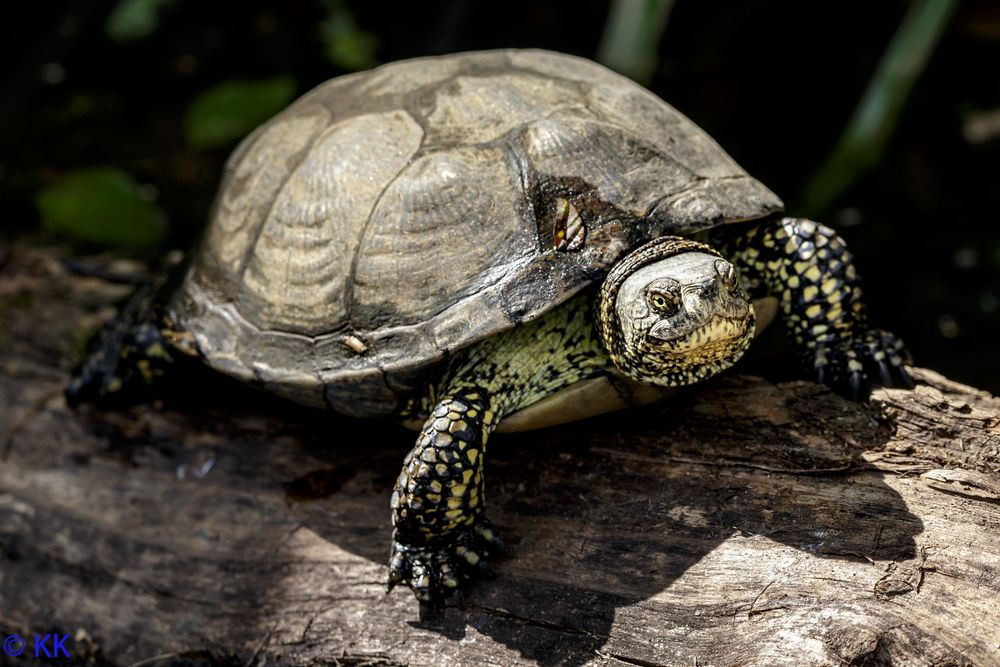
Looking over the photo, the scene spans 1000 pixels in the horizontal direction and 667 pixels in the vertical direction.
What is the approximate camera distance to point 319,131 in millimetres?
3846

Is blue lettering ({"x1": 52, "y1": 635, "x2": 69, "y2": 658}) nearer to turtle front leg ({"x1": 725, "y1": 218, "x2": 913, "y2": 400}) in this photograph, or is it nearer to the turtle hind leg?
the turtle hind leg

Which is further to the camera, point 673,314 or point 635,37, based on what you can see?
point 635,37

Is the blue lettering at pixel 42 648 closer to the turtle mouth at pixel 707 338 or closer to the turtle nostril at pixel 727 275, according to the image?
the turtle mouth at pixel 707 338

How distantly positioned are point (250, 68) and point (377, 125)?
525 cm

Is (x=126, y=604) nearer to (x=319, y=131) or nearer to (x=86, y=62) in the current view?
(x=319, y=131)

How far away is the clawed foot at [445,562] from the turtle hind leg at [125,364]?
5.42 ft

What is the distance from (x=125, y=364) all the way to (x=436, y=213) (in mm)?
1779

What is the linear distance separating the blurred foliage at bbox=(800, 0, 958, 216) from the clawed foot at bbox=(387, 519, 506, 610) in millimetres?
3772

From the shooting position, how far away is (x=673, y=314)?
2980 millimetres

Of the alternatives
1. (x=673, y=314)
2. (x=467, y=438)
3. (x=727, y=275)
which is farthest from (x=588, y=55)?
(x=467, y=438)

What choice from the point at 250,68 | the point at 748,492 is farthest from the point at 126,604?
the point at 250,68

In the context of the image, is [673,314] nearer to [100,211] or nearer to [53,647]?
[53,647]

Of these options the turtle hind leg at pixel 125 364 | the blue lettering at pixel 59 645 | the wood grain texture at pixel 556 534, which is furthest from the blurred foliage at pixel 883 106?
the blue lettering at pixel 59 645

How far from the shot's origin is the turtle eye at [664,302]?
2959 millimetres
